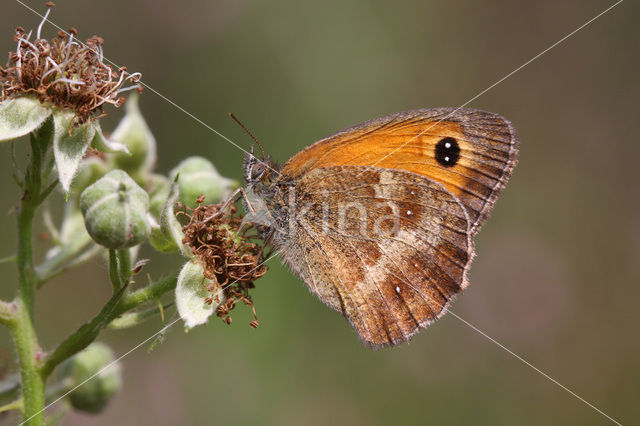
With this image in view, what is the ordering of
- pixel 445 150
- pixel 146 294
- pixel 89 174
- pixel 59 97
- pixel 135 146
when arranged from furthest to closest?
pixel 445 150 < pixel 135 146 < pixel 89 174 < pixel 59 97 < pixel 146 294

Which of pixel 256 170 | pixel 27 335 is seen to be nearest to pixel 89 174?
pixel 256 170

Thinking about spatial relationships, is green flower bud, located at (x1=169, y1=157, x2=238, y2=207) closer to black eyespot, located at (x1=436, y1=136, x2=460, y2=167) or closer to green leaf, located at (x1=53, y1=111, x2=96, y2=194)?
green leaf, located at (x1=53, y1=111, x2=96, y2=194)

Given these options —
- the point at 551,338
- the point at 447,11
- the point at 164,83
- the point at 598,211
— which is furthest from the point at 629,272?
the point at 164,83

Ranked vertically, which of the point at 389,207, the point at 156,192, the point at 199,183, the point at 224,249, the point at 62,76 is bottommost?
the point at 224,249

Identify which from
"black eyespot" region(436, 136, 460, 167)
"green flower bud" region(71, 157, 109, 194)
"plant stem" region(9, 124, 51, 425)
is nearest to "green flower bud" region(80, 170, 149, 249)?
"plant stem" region(9, 124, 51, 425)

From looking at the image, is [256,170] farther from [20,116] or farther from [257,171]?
[20,116]

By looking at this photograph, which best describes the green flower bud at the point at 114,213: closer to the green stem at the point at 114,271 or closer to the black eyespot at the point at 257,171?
the green stem at the point at 114,271
